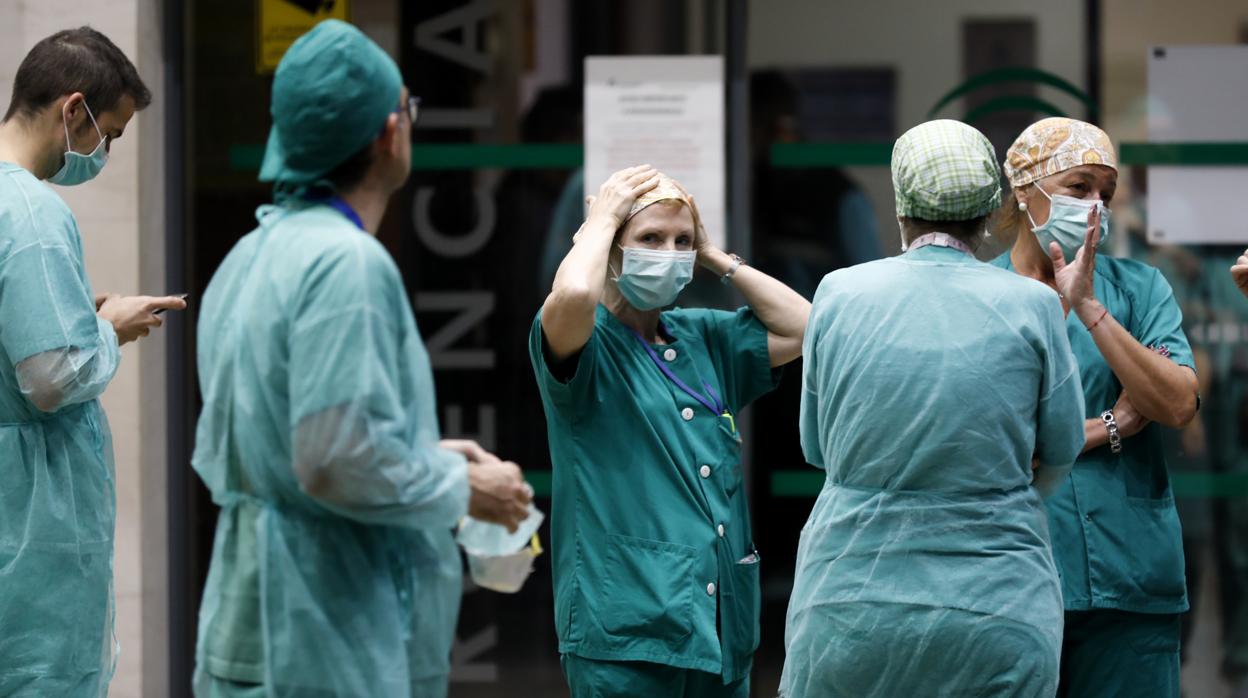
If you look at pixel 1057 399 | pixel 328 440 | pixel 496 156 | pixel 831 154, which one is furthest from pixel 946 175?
pixel 496 156

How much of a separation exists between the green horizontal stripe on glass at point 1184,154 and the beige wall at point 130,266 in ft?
11.3

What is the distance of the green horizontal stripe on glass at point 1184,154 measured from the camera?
5.58m

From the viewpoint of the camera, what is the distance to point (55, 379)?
3418 millimetres

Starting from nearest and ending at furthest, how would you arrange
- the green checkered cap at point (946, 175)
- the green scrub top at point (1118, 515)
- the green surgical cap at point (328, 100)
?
the green surgical cap at point (328, 100), the green checkered cap at point (946, 175), the green scrub top at point (1118, 515)

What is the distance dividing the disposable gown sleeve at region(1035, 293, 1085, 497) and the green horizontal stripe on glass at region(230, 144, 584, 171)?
276 centimetres

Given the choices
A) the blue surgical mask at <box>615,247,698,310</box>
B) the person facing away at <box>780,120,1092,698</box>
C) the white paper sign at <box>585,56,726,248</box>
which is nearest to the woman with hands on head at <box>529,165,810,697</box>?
the blue surgical mask at <box>615,247,698,310</box>

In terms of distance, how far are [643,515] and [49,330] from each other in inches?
53.3

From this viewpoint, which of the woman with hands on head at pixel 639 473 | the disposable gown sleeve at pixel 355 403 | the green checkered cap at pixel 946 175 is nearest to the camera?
the disposable gown sleeve at pixel 355 403

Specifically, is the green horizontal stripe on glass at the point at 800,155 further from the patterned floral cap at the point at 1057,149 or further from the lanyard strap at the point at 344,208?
the lanyard strap at the point at 344,208

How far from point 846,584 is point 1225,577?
10.1 ft

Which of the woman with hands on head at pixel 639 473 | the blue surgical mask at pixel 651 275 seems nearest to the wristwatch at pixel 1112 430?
the woman with hands on head at pixel 639 473

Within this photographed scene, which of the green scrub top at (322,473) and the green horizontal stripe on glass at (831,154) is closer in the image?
the green scrub top at (322,473)

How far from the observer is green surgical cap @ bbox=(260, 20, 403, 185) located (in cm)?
257

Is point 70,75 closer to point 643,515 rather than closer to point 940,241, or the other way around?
point 643,515
